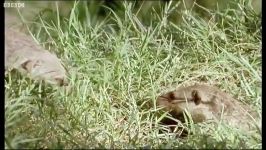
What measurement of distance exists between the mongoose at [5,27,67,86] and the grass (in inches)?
1.8

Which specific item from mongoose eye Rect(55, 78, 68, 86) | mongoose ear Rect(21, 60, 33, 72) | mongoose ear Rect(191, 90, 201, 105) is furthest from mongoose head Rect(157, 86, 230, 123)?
mongoose ear Rect(21, 60, 33, 72)

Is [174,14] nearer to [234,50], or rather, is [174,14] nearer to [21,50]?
[234,50]

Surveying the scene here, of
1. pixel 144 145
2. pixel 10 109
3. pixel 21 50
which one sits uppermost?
pixel 21 50

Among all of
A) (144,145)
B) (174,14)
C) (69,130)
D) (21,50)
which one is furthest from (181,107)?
(174,14)

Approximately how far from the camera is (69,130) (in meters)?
2.82

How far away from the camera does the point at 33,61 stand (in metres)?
3.16

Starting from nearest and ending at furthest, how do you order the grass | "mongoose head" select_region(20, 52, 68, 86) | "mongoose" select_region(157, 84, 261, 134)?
1. the grass
2. "mongoose" select_region(157, 84, 261, 134)
3. "mongoose head" select_region(20, 52, 68, 86)

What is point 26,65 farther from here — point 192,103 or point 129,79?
point 192,103

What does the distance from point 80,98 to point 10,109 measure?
479 millimetres

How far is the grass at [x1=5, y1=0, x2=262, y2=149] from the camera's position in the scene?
8.98ft

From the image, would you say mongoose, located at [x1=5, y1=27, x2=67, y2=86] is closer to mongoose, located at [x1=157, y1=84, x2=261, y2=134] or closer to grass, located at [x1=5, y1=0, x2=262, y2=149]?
grass, located at [x1=5, y1=0, x2=262, y2=149]

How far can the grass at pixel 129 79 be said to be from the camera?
274cm

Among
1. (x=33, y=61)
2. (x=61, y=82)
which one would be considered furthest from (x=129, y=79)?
(x=33, y=61)

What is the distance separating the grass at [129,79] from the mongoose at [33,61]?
0.05m
